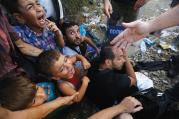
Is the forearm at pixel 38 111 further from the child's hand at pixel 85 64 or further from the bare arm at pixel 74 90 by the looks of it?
the child's hand at pixel 85 64

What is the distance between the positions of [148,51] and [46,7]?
1.32 m

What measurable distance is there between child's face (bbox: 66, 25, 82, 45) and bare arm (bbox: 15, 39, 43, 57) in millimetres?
459

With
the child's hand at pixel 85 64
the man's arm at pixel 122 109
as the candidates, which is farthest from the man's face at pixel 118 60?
the man's arm at pixel 122 109

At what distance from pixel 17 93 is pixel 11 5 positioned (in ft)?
2.69

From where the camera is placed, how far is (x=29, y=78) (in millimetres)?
2637

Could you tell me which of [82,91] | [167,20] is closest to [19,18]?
[82,91]

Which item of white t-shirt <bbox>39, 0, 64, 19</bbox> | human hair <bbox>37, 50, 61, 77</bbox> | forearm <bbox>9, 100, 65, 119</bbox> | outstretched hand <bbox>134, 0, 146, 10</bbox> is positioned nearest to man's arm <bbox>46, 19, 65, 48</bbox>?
white t-shirt <bbox>39, 0, 64, 19</bbox>

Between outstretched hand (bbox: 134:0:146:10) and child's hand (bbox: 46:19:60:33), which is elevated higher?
outstretched hand (bbox: 134:0:146:10)

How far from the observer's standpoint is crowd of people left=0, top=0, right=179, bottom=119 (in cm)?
247

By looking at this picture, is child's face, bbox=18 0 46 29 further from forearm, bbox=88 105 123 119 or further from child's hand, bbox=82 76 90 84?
forearm, bbox=88 105 123 119

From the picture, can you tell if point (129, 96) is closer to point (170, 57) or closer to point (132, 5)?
point (170, 57)

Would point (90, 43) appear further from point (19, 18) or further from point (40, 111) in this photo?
point (40, 111)

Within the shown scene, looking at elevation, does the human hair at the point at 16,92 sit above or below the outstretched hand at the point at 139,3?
below

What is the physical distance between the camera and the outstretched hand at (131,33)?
2979mm
